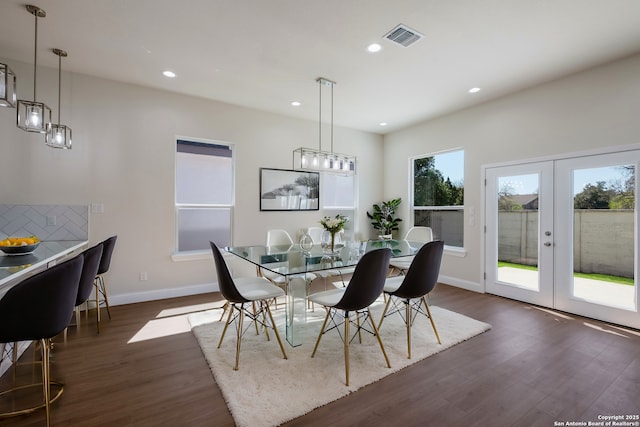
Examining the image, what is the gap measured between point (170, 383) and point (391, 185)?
5055 millimetres

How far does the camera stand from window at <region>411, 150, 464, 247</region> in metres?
4.85

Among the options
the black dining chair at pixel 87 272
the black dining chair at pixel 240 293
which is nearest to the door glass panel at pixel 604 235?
the black dining chair at pixel 240 293

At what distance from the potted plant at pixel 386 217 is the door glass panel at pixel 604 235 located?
2.78 m

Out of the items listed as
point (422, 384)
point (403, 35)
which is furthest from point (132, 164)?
point (422, 384)

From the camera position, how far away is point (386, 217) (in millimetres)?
5828

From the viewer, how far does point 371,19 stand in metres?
2.48

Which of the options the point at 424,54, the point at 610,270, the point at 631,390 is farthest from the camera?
the point at 610,270

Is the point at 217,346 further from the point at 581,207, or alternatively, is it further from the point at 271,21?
the point at 581,207

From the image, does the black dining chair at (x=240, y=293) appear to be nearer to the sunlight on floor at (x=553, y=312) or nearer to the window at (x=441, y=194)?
the sunlight on floor at (x=553, y=312)

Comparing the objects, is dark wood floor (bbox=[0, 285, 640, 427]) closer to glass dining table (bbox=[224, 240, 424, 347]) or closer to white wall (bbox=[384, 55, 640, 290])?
glass dining table (bbox=[224, 240, 424, 347])

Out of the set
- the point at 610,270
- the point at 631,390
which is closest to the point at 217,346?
the point at 631,390

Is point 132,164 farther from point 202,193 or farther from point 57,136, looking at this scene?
point 57,136

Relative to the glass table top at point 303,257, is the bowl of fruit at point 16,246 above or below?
above

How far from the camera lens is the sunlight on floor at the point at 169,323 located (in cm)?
Result: 287
